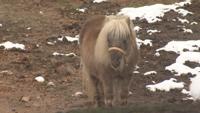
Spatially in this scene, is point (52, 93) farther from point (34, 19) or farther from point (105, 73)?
point (34, 19)

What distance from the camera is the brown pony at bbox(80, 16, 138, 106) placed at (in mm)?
6676

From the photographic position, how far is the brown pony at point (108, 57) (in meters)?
6.68

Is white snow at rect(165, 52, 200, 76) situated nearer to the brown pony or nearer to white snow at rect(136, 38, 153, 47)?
white snow at rect(136, 38, 153, 47)

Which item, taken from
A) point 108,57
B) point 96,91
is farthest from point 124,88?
point 96,91

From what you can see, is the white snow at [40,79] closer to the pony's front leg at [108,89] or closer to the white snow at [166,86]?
the white snow at [166,86]

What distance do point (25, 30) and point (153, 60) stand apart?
3406 mm

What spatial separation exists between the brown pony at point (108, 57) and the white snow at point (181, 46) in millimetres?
3903

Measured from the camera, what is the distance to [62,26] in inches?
532

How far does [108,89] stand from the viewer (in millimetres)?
7172

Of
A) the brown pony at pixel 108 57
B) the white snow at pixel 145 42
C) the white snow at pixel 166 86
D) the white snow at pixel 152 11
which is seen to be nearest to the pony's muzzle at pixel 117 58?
the brown pony at pixel 108 57

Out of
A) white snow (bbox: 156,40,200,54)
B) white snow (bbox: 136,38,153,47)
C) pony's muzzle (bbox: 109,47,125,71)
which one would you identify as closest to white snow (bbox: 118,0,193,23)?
white snow (bbox: 136,38,153,47)

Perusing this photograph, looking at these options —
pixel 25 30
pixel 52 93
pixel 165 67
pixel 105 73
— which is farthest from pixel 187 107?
pixel 25 30

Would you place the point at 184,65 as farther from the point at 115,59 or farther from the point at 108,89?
the point at 115,59

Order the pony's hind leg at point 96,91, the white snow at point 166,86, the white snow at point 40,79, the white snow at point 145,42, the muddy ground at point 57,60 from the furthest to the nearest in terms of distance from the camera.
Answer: the white snow at point 145,42 → the white snow at point 40,79 → the white snow at point 166,86 → the muddy ground at point 57,60 → the pony's hind leg at point 96,91
